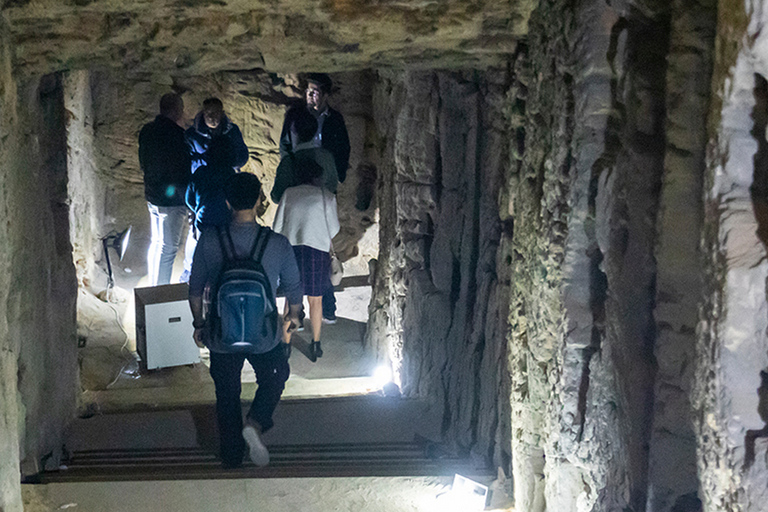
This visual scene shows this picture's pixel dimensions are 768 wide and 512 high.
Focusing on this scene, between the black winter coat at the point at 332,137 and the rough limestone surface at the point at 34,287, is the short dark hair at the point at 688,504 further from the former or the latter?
the black winter coat at the point at 332,137

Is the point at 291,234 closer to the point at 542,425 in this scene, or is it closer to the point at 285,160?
the point at 285,160

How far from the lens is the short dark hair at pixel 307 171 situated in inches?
181

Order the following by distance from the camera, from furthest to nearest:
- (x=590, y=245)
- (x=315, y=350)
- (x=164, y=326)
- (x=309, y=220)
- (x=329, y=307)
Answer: (x=329, y=307) → (x=315, y=350) → (x=164, y=326) → (x=309, y=220) → (x=590, y=245)

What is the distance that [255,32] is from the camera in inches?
105

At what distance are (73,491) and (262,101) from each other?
4726mm

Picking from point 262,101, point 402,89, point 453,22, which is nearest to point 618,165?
point 453,22

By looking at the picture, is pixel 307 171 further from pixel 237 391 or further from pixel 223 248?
pixel 237 391

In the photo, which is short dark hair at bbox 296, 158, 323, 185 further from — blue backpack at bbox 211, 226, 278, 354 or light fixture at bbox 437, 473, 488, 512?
light fixture at bbox 437, 473, 488, 512

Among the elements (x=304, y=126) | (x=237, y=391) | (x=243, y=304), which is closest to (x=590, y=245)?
(x=243, y=304)

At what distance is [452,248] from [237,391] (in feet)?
4.43

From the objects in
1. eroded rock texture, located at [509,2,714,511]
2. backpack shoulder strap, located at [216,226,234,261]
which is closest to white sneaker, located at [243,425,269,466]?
backpack shoulder strap, located at [216,226,234,261]

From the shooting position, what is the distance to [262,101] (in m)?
7.04

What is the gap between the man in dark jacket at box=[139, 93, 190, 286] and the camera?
Result: 489cm

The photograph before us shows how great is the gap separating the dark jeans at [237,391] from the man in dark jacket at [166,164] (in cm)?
214
